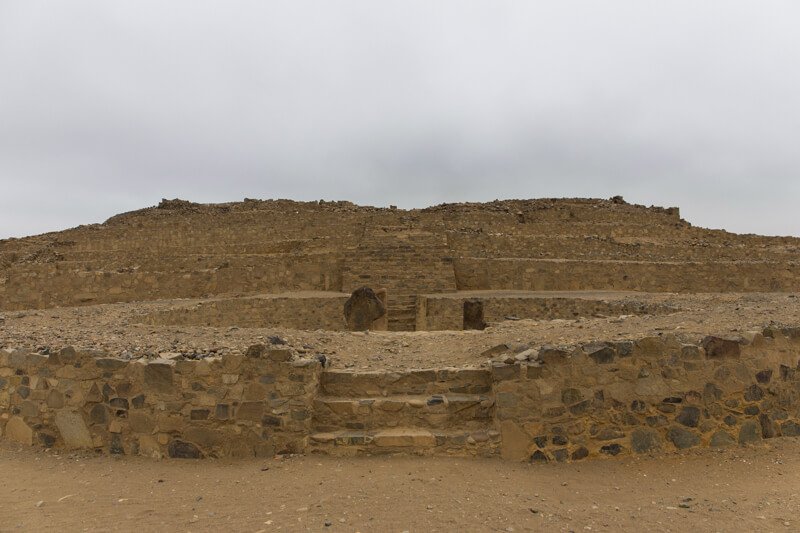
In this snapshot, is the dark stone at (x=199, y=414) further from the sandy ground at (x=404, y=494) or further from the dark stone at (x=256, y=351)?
the dark stone at (x=256, y=351)

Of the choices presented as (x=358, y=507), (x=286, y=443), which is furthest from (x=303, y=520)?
(x=286, y=443)

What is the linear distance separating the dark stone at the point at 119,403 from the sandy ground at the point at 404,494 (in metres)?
0.47

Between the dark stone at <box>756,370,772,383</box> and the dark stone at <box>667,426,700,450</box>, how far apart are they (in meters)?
0.87

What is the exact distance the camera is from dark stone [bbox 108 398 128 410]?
15.9 feet

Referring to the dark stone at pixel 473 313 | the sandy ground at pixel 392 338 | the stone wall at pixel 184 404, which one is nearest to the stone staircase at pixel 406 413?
the stone wall at pixel 184 404

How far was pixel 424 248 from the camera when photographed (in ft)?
63.0

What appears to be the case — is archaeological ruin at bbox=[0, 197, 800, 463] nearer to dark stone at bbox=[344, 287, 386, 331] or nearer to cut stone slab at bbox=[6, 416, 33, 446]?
cut stone slab at bbox=[6, 416, 33, 446]

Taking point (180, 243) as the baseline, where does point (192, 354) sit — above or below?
Answer: below

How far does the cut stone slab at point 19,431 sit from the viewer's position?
5.09 m

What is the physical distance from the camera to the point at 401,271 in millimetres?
17875

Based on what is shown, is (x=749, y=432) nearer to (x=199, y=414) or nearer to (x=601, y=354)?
(x=601, y=354)

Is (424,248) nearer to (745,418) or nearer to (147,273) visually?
(147,273)

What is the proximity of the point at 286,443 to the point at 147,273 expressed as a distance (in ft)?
45.3

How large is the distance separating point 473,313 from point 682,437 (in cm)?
1044
